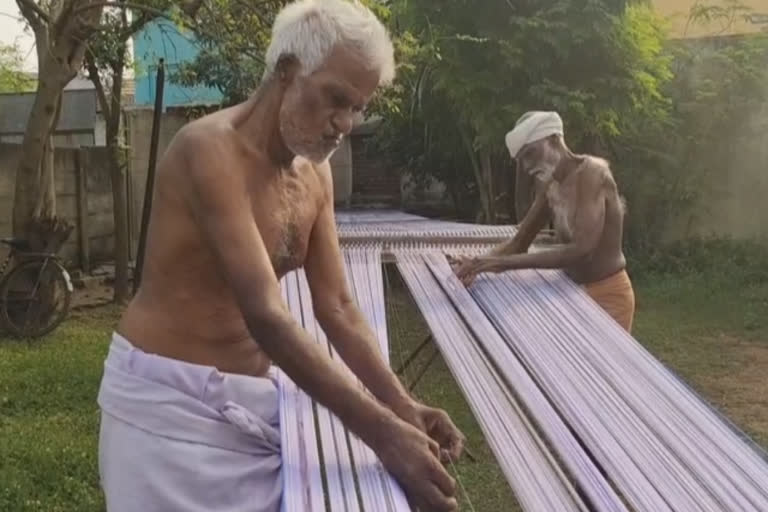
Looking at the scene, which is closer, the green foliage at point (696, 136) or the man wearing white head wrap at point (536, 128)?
the man wearing white head wrap at point (536, 128)

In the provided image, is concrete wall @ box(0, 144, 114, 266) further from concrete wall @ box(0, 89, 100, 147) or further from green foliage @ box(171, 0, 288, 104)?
green foliage @ box(171, 0, 288, 104)

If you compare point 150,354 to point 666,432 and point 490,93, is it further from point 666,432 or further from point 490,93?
point 490,93

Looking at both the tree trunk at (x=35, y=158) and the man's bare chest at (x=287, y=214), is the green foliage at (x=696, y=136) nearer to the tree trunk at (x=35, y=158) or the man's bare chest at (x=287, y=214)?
the tree trunk at (x=35, y=158)

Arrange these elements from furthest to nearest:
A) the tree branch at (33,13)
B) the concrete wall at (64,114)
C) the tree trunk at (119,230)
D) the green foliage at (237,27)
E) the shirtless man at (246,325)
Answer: the concrete wall at (64,114), the tree trunk at (119,230), the tree branch at (33,13), the green foliage at (237,27), the shirtless man at (246,325)

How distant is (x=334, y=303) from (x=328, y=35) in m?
0.59

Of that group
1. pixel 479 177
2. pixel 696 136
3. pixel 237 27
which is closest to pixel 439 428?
pixel 237 27

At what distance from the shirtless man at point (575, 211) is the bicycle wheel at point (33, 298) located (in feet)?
13.6

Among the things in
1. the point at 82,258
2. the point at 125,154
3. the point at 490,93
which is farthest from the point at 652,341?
the point at 82,258

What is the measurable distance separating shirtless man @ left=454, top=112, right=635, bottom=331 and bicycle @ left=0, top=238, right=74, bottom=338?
4.14 m

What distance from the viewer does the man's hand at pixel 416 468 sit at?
1.50 metres

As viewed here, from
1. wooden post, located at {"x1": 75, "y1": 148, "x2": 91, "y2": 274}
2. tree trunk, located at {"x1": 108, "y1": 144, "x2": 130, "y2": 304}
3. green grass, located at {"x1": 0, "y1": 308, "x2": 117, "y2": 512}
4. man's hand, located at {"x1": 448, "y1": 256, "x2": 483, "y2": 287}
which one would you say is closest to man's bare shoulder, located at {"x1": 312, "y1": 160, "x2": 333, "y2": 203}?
man's hand, located at {"x1": 448, "y1": 256, "x2": 483, "y2": 287}

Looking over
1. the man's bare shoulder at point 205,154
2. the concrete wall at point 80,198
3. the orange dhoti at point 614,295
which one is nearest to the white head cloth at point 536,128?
the orange dhoti at point 614,295

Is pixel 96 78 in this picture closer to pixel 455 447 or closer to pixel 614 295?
pixel 614 295

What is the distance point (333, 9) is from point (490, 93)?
20.1ft
